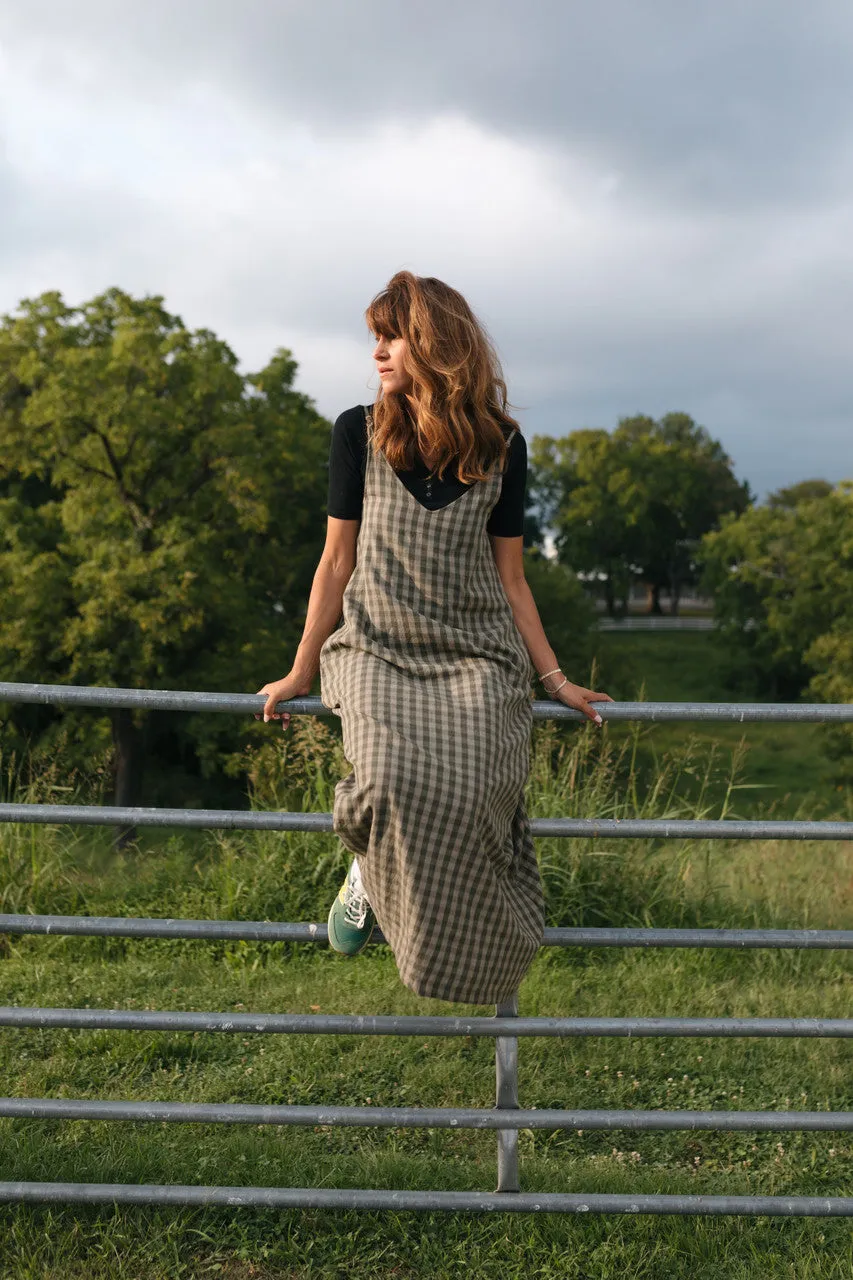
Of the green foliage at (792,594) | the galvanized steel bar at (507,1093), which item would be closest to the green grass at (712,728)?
the green foliage at (792,594)

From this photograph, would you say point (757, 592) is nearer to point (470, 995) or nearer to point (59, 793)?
point (59, 793)

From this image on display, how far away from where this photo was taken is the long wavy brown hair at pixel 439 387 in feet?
8.19

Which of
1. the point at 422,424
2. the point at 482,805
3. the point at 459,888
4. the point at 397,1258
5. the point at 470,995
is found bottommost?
the point at 397,1258

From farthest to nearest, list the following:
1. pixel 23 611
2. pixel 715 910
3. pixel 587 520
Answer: pixel 587 520
pixel 23 611
pixel 715 910

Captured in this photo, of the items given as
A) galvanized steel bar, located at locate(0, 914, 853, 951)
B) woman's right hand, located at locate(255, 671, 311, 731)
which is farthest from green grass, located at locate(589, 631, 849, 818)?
woman's right hand, located at locate(255, 671, 311, 731)

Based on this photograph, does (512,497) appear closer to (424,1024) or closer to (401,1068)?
(424,1024)

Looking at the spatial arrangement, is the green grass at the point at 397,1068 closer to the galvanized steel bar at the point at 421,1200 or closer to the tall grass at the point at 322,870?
the tall grass at the point at 322,870

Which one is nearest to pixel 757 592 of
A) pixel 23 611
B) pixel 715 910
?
pixel 23 611

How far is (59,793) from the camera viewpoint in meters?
6.05

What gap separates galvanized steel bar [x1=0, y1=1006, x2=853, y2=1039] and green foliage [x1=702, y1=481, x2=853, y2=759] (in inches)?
1065

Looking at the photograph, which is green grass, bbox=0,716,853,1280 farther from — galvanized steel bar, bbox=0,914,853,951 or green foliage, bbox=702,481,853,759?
green foliage, bbox=702,481,853,759

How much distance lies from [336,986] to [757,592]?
135 ft

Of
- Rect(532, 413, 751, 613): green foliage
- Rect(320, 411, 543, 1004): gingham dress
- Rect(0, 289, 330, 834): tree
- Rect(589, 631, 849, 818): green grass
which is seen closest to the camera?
Rect(320, 411, 543, 1004): gingham dress

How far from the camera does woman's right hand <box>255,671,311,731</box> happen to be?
94.6 inches
